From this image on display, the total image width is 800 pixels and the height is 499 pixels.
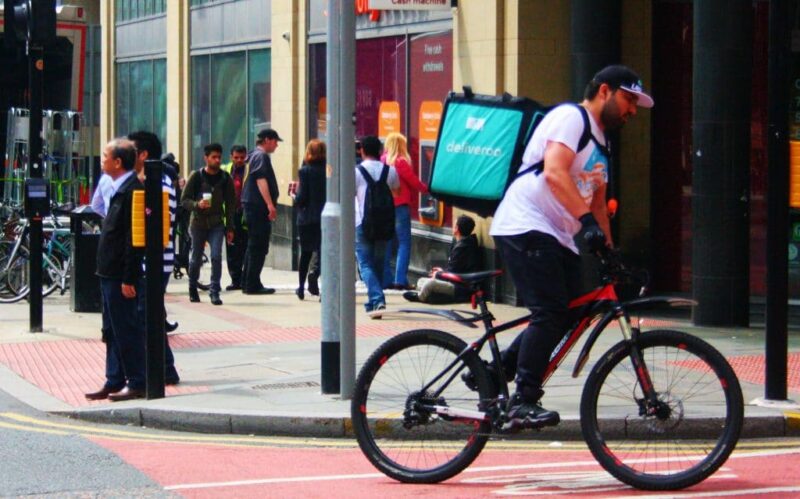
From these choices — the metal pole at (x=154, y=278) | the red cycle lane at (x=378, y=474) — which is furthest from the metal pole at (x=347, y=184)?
the metal pole at (x=154, y=278)

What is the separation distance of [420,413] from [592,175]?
1417mm

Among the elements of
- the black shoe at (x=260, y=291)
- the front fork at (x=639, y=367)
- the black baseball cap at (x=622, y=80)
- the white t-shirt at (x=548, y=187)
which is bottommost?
the black shoe at (x=260, y=291)

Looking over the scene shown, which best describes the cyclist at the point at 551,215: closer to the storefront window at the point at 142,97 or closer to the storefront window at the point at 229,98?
the storefront window at the point at 229,98

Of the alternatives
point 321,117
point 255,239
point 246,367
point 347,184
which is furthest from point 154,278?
point 321,117

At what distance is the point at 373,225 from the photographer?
1468cm

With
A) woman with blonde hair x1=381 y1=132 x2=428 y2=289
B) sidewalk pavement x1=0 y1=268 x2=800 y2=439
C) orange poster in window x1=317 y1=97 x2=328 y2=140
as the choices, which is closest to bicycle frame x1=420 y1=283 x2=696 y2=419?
sidewalk pavement x1=0 y1=268 x2=800 y2=439

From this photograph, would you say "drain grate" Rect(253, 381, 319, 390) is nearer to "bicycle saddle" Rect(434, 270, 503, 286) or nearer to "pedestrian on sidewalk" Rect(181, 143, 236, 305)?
"bicycle saddle" Rect(434, 270, 503, 286)

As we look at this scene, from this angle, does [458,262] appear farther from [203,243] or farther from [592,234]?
[592,234]

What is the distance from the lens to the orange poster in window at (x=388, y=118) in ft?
58.9

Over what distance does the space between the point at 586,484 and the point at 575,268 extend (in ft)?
3.39

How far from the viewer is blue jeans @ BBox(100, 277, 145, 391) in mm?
10195

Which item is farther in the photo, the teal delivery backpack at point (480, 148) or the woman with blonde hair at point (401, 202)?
the woman with blonde hair at point (401, 202)

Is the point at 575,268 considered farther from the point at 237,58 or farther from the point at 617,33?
the point at 237,58

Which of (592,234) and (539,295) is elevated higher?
(592,234)
